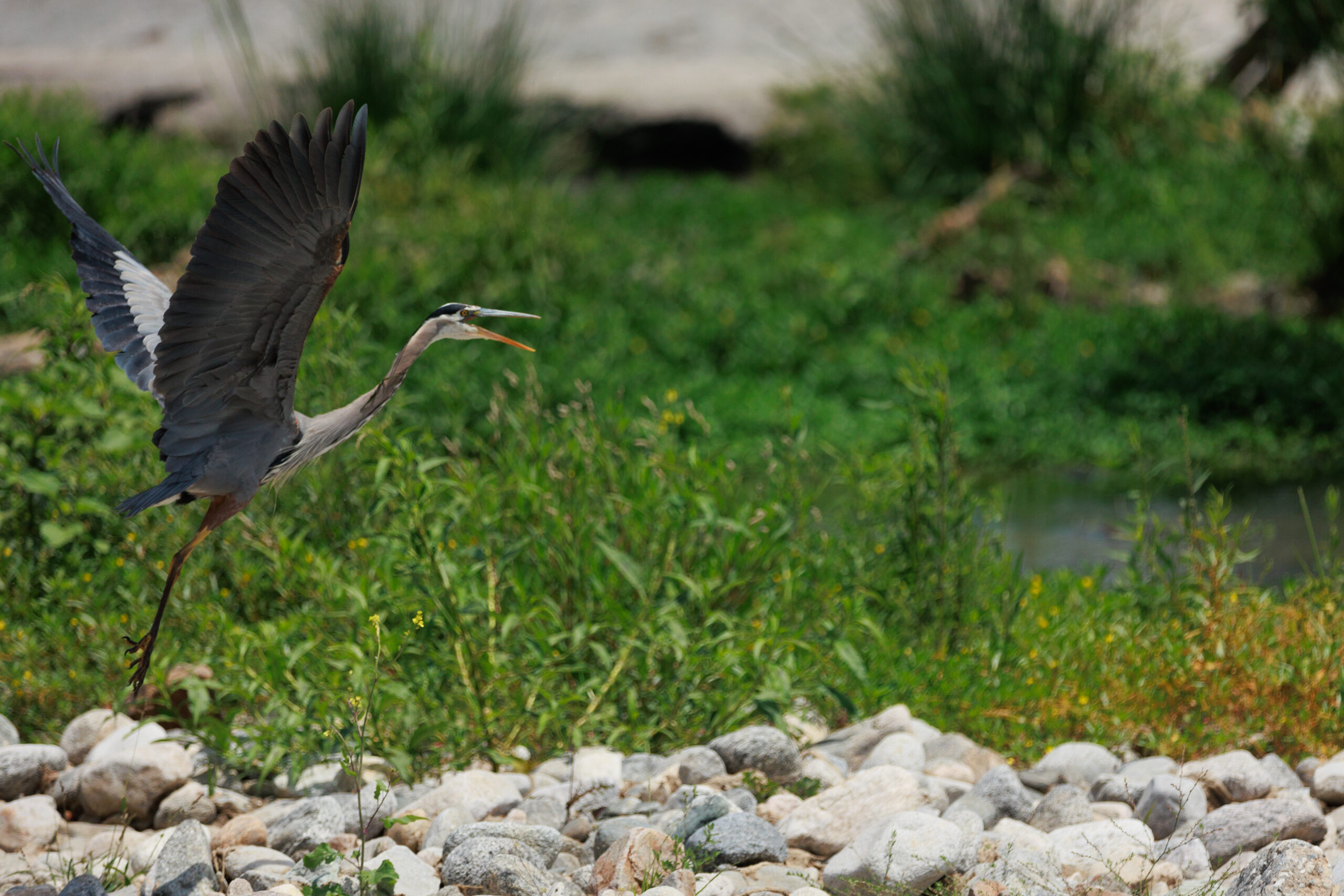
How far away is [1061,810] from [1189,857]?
0.96 feet

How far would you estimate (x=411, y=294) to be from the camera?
686 centimetres

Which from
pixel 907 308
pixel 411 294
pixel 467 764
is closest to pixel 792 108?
pixel 907 308

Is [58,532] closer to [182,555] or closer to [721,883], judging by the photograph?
[182,555]

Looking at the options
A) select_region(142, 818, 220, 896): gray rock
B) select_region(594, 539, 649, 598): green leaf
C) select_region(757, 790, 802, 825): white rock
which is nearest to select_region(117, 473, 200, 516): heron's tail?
select_region(142, 818, 220, 896): gray rock

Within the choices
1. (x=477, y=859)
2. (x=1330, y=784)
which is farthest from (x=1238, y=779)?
(x=477, y=859)

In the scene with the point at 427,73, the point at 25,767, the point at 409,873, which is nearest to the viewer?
the point at 409,873

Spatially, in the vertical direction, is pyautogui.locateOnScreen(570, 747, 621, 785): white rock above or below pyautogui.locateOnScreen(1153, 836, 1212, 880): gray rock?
above

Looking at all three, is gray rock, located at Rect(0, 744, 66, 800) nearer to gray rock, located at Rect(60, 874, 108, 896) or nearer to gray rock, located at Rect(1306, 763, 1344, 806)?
gray rock, located at Rect(60, 874, 108, 896)

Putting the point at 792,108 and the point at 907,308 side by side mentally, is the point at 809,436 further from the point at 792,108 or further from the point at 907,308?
the point at 792,108

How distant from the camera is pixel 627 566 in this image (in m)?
3.29

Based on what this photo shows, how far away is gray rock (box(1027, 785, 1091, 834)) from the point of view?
115 inches

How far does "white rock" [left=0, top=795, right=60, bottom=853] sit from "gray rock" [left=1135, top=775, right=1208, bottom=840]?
8.51 feet

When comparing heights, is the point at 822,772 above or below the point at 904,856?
below

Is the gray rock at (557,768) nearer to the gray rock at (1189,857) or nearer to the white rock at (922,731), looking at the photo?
the white rock at (922,731)
